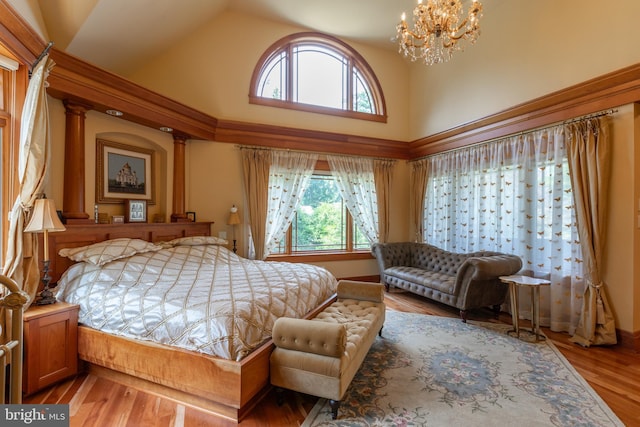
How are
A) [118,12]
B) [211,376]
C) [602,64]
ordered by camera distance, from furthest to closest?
[602,64] < [118,12] < [211,376]

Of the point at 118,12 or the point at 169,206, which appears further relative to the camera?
the point at 169,206

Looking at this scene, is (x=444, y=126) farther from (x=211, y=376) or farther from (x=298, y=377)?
(x=211, y=376)

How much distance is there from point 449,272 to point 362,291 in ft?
6.86

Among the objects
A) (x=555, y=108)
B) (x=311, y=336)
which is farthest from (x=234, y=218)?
(x=555, y=108)

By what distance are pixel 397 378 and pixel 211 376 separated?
1555 millimetres

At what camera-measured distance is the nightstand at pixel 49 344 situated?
7.73ft

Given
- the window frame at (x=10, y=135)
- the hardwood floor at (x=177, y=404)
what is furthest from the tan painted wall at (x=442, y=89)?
the hardwood floor at (x=177, y=404)

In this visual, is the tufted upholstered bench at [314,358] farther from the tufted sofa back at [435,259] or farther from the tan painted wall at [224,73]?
the tan painted wall at [224,73]

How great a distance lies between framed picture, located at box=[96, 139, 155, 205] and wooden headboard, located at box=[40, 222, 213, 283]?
475 mm

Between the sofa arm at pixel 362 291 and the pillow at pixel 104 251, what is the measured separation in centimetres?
225

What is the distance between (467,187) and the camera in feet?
16.9

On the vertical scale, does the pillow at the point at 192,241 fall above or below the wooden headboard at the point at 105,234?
below

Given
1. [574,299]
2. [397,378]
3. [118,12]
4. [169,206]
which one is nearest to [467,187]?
[574,299]

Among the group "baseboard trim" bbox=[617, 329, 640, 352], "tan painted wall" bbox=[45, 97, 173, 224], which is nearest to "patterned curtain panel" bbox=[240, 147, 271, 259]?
"tan painted wall" bbox=[45, 97, 173, 224]
